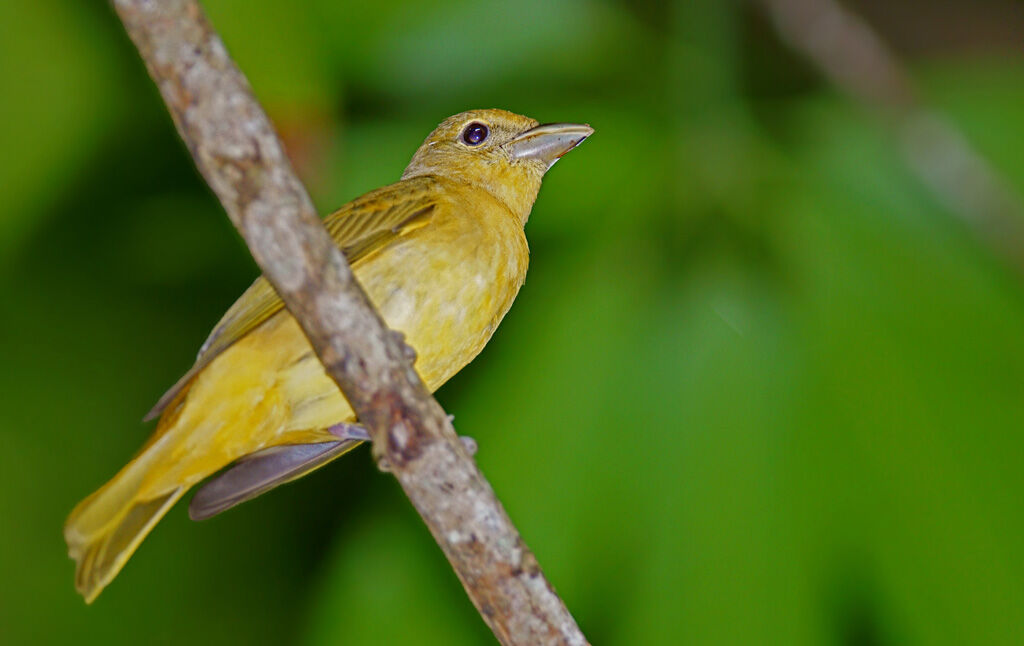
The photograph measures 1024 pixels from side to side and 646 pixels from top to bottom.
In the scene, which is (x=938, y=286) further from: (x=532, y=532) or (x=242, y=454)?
(x=242, y=454)

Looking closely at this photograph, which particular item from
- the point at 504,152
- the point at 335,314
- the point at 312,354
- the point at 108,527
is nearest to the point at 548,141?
the point at 504,152

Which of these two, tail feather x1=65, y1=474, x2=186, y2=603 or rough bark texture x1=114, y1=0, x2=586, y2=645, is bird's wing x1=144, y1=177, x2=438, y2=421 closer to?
tail feather x1=65, y1=474, x2=186, y2=603

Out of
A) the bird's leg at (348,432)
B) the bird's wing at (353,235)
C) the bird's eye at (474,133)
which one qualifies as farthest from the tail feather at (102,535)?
the bird's eye at (474,133)

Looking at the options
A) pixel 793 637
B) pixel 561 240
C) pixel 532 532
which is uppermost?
pixel 561 240

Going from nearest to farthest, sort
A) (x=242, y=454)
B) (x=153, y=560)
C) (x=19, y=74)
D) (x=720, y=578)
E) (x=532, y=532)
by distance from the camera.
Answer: (x=242, y=454)
(x=720, y=578)
(x=532, y=532)
(x=19, y=74)
(x=153, y=560)

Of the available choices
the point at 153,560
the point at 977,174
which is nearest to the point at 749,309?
the point at 977,174

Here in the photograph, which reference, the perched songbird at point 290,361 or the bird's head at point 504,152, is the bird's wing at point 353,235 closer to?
the perched songbird at point 290,361
